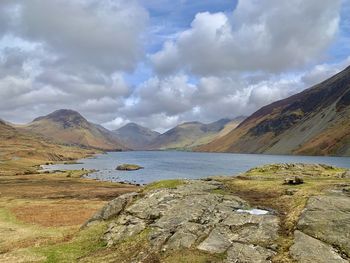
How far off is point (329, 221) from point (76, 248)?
2133 centimetres

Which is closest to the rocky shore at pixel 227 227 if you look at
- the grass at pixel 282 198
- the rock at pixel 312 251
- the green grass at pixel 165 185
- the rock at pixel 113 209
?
the rock at pixel 312 251

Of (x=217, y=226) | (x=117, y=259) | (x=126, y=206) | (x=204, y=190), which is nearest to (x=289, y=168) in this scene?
(x=204, y=190)

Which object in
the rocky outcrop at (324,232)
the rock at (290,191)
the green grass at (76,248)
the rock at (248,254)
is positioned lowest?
the green grass at (76,248)

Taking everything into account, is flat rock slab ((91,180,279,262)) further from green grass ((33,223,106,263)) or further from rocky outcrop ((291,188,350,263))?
rocky outcrop ((291,188,350,263))

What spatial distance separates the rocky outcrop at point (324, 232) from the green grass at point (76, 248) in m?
17.4

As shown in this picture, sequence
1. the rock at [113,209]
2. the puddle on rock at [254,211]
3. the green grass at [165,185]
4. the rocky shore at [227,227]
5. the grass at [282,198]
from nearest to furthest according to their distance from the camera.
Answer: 1. the rocky shore at [227,227]
2. the grass at [282,198]
3. the puddle on rock at [254,211]
4. the rock at [113,209]
5. the green grass at [165,185]

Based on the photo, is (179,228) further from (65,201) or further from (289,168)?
(65,201)

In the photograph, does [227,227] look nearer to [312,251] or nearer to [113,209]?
[312,251]

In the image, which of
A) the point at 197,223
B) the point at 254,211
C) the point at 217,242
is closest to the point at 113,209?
the point at 197,223

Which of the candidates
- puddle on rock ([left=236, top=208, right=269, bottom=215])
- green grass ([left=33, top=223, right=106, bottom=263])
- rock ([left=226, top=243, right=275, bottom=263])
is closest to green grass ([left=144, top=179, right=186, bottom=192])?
green grass ([left=33, top=223, right=106, bottom=263])

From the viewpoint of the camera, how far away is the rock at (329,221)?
2612 centimetres

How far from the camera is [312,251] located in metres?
25.1

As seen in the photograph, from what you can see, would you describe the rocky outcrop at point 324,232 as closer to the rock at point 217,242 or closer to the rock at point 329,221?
the rock at point 329,221

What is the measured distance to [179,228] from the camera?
3184 cm
